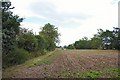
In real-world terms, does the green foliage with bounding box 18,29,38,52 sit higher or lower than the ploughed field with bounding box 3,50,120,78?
higher

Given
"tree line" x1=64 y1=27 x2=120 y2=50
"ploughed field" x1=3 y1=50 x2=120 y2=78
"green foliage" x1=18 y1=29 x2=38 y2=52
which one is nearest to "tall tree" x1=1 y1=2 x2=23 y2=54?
"ploughed field" x1=3 y1=50 x2=120 y2=78

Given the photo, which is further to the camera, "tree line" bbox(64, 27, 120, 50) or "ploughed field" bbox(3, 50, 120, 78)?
"tree line" bbox(64, 27, 120, 50)

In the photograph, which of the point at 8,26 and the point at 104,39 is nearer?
the point at 8,26

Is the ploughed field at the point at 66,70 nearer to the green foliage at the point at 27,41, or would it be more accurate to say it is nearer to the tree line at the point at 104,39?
the green foliage at the point at 27,41

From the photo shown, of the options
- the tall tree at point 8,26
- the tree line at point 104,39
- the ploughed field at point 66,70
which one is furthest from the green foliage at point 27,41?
the tree line at point 104,39

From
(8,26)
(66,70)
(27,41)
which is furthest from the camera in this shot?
(27,41)

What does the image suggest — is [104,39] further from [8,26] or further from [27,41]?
[8,26]

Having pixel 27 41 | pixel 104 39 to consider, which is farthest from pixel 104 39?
pixel 27 41

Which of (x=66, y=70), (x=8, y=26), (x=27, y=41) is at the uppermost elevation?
(x=8, y=26)

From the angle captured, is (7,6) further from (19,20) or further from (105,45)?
(105,45)

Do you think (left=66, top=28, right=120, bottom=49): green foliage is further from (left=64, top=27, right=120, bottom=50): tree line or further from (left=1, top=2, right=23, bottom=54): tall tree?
(left=1, top=2, right=23, bottom=54): tall tree

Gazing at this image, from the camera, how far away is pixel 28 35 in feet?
104

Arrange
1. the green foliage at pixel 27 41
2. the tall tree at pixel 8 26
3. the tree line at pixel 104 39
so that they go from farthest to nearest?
the tree line at pixel 104 39 → the green foliage at pixel 27 41 → the tall tree at pixel 8 26

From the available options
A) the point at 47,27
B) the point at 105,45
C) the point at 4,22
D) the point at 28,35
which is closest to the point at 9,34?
the point at 4,22
